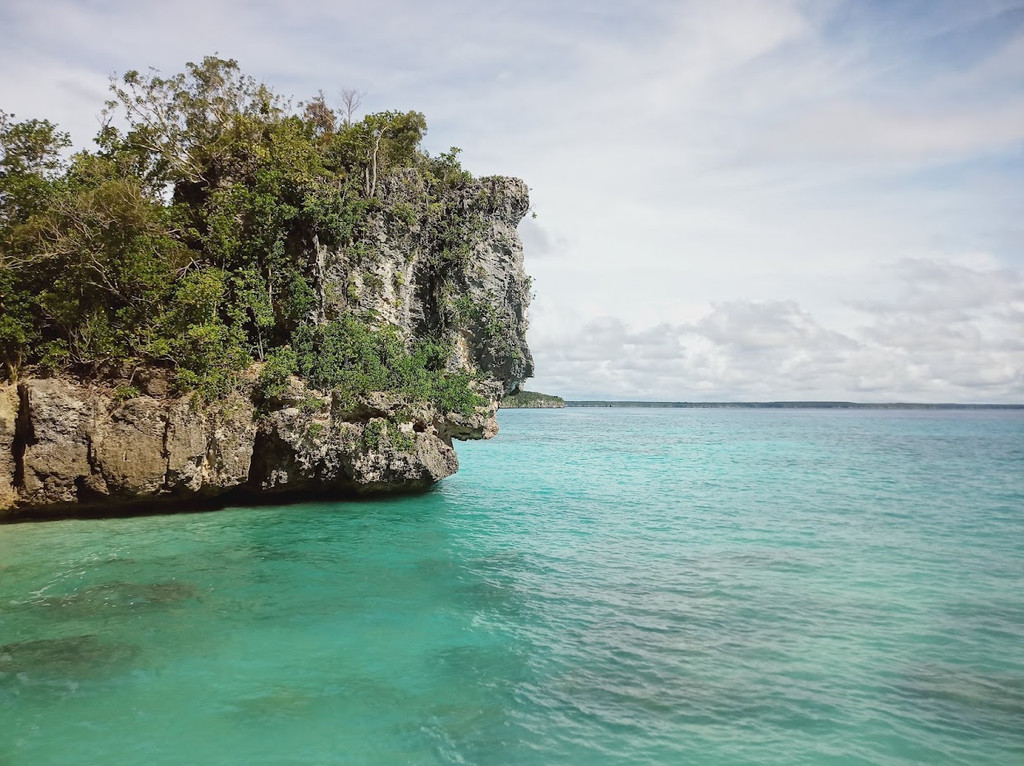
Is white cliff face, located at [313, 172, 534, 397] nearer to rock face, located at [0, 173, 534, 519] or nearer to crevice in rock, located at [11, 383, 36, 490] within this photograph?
rock face, located at [0, 173, 534, 519]

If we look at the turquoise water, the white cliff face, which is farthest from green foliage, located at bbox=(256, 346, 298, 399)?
the turquoise water

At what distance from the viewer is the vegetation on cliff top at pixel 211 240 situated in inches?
614

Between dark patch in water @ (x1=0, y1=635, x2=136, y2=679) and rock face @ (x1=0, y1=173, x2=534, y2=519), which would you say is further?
rock face @ (x1=0, y1=173, x2=534, y2=519)

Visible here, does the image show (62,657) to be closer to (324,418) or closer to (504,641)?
(504,641)

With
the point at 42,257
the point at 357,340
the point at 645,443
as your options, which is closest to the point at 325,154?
the point at 357,340

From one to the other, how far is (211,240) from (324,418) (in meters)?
6.24

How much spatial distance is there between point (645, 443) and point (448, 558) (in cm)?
4294

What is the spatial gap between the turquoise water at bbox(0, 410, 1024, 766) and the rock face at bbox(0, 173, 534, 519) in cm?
113

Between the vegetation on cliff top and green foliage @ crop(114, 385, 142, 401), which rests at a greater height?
the vegetation on cliff top

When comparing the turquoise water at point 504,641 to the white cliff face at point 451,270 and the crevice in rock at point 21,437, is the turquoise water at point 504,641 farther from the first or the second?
the white cliff face at point 451,270

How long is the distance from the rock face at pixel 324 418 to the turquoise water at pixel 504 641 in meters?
1.13

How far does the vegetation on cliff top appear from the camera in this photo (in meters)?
15.6

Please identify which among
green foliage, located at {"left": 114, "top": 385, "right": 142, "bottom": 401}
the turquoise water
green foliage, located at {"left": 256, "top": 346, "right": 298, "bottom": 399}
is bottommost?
the turquoise water

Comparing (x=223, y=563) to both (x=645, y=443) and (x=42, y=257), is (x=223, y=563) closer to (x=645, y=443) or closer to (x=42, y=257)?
(x=42, y=257)
